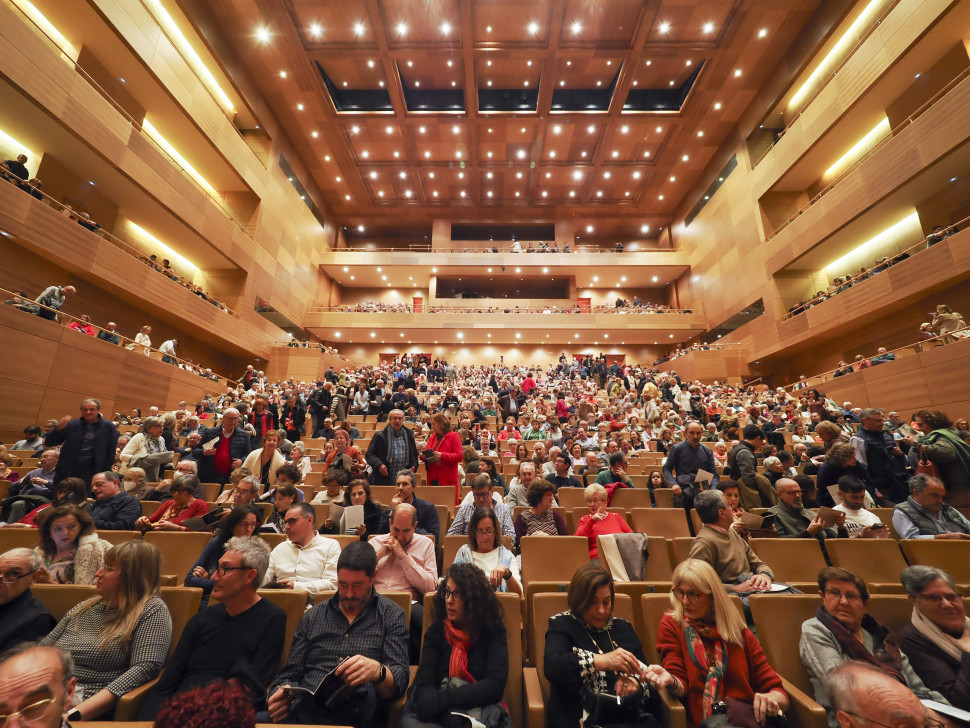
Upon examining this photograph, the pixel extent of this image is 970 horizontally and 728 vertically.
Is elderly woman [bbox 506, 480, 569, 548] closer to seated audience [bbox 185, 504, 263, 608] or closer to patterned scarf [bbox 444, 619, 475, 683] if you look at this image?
patterned scarf [bbox 444, 619, 475, 683]

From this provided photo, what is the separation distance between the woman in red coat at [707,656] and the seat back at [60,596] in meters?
2.40

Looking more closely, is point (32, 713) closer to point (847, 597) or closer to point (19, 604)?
point (19, 604)

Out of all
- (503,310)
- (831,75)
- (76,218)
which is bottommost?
(76,218)

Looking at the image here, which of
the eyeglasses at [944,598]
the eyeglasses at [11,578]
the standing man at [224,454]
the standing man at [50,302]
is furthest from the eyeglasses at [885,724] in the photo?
the standing man at [50,302]

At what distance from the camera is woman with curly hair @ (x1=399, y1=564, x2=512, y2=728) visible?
155 cm

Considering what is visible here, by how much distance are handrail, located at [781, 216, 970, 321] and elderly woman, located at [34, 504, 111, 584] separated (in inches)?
459

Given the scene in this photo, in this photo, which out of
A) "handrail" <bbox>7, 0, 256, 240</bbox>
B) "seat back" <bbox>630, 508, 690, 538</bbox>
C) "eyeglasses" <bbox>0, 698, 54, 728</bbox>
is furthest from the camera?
"handrail" <bbox>7, 0, 256, 240</bbox>

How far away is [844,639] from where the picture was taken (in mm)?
1750

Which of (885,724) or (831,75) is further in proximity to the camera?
(831,75)

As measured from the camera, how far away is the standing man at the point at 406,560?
2.28m

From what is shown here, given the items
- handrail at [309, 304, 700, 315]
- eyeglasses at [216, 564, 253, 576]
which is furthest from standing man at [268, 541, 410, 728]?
handrail at [309, 304, 700, 315]

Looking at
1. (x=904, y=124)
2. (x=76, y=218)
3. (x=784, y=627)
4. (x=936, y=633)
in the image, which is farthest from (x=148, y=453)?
(x=904, y=124)

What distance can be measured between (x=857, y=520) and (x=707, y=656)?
208 centimetres

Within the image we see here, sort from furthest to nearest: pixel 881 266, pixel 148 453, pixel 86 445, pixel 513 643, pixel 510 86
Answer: pixel 510 86 < pixel 881 266 < pixel 148 453 < pixel 86 445 < pixel 513 643
